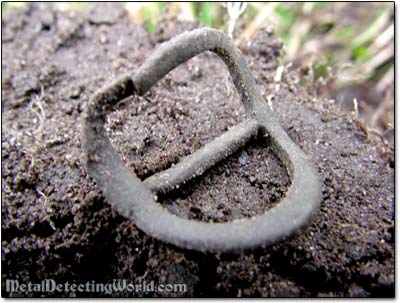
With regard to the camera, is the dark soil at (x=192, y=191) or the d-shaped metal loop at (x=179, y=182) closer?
the d-shaped metal loop at (x=179, y=182)

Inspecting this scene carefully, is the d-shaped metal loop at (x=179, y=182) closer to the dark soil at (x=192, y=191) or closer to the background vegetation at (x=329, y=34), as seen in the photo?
the dark soil at (x=192, y=191)

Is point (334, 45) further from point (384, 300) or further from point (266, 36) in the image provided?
point (384, 300)

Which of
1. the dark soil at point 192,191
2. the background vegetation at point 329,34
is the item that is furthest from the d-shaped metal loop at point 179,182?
the background vegetation at point 329,34

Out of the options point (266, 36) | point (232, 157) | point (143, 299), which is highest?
point (266, 36)

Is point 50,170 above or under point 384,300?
above

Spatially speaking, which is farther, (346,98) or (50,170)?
(346,98)

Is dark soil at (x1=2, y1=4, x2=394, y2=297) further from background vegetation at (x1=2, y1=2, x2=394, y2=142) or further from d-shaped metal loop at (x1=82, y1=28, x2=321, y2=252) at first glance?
background vegetation at (x1=2, y1=2, x2=394, y2=142)

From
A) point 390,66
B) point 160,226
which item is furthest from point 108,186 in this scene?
point 390,66
